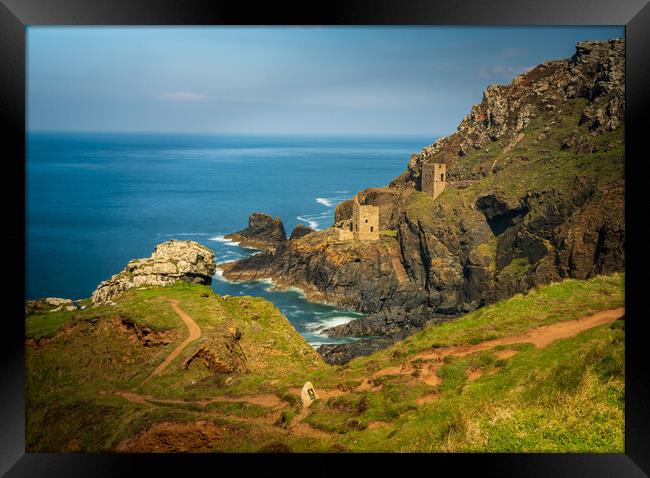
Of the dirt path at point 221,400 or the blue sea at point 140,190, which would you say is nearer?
the dirt path at point 221,400

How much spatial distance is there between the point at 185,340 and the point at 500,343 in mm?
4688

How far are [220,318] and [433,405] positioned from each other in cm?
386

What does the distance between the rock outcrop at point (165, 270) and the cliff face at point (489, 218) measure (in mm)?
9817

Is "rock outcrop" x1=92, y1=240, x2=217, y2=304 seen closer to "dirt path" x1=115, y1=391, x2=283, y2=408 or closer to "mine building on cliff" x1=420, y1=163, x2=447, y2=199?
"dirt path" x1=115, y1=391, x2=283, y2=408

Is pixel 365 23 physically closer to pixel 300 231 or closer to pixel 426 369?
pixel 426 369

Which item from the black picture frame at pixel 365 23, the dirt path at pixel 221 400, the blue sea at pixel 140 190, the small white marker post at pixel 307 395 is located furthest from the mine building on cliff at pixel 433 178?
the dirt path at pixel 221 400

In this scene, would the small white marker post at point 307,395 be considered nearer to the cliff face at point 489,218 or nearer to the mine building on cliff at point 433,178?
the cliff face at point 489,218

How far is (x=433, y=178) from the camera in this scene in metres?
34.7

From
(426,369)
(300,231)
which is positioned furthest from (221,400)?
(300,231)

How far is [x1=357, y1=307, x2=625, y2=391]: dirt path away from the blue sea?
5.36 metres

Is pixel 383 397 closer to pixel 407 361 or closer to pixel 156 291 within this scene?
pixel 407 361

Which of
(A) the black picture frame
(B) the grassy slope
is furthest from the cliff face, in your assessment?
(A) the black picture frame

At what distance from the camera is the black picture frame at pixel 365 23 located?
737cm

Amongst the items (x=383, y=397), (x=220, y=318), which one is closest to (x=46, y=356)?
(x=220, y=318)
